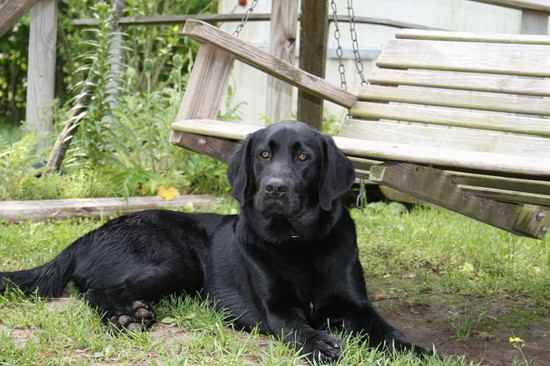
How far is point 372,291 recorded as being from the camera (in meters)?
4.05

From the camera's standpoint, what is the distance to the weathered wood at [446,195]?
285 centimetres

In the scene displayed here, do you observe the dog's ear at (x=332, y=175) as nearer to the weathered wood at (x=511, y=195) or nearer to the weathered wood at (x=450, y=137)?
the weathered wood at (x=511, y=195)

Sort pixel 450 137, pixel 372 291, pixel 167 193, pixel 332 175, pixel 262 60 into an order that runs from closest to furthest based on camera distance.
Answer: pixel 332 175
pixel 262 60
pixel 372 291
pixel 450 137
pixel 167 193

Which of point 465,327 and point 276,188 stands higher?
point 276,188

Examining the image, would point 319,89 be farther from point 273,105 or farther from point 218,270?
point 273,105

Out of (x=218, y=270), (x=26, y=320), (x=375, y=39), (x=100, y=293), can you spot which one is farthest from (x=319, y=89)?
(x=375, y=39)

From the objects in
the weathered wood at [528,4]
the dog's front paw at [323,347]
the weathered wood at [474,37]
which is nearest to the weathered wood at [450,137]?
the weathered wood at [474,37]

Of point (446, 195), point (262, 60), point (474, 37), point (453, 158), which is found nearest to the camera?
point (453, 158)

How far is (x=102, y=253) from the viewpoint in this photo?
3.55 meters

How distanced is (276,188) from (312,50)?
1940mm

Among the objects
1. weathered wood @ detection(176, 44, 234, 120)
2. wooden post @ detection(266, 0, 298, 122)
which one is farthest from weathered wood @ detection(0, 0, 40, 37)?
wooden post @ detection(266, 0, 298, 122)

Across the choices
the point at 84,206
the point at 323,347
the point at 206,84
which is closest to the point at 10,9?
the point at 206,84

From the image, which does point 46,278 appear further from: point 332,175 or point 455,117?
point 455,117

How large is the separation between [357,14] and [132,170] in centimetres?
308
